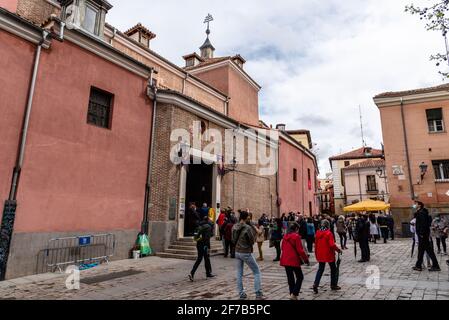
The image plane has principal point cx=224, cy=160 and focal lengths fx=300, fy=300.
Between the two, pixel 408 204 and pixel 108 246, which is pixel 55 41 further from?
pixel 408 204

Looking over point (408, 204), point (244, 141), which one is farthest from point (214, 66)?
point (408, 204)

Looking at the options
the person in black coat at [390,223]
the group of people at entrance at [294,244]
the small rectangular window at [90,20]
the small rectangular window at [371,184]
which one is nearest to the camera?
the group of people at entrance at [294,244]

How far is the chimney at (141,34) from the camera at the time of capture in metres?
18.5

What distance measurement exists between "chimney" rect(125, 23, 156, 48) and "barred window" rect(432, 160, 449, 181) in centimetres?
2081

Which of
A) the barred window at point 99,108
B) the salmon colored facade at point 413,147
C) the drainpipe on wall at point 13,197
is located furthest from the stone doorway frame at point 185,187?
the salmon colored facade at point 413,147

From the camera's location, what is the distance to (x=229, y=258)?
39.8ft

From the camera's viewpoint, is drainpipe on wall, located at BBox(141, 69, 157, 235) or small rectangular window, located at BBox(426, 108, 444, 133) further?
small rectangular window, located at BBox(426, 108, 444, 133)

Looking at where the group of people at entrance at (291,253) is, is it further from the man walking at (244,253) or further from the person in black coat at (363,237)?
the person in black coat at (363,237)

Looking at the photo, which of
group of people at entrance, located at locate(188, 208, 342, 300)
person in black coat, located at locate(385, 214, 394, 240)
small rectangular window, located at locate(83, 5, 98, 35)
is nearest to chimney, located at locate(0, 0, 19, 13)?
small rectangular window, located at locate(83, 5, 98, 35)

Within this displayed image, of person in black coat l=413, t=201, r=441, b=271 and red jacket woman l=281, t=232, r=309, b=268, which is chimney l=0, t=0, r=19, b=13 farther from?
person in black coat l=413, t=201, r=441, b=271

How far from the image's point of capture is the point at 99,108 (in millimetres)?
11477

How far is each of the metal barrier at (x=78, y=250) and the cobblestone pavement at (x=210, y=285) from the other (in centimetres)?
61

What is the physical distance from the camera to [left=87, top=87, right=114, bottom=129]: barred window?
11.2 meters

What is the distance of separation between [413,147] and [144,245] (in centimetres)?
1948
